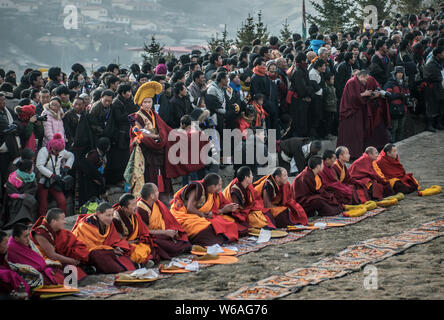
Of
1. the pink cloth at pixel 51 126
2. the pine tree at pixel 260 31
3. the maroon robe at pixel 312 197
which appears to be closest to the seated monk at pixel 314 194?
the maroon robe at pixel 312 197

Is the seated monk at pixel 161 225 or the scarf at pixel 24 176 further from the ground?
the scarf at pixel 24 176

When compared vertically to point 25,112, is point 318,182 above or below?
below

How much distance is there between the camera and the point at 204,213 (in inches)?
300

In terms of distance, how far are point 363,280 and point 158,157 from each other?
399 centimetres

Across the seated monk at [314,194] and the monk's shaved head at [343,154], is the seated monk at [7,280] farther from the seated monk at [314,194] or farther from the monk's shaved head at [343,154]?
the monk's shaved head at [343,154]

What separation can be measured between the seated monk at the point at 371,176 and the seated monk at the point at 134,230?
381cm

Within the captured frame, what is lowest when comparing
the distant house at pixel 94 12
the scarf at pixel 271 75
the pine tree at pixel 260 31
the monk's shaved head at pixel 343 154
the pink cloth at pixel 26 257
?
the pink cloth at pixel 26 257

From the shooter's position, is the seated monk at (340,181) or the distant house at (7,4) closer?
the seated monk at (340,181)

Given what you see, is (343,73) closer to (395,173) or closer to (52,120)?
(395,173)

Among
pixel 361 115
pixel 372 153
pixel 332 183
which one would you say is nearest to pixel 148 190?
pixel 332 183

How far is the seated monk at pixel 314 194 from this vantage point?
28.2 ft

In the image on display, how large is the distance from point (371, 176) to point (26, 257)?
558cm

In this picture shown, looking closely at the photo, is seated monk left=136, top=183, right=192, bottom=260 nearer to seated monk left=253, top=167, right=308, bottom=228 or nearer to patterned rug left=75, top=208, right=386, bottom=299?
patterned rug left=75, top=208, right=386, bottom=299
